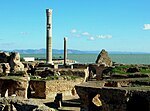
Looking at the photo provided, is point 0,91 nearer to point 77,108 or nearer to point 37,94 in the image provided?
Answer: point 37,94

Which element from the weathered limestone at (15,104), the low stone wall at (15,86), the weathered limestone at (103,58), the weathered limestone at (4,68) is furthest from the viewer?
the weathered limestone at (103,58)

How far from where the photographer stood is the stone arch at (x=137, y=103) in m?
19.1

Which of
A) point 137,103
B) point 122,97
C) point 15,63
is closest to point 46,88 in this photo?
point 15,63

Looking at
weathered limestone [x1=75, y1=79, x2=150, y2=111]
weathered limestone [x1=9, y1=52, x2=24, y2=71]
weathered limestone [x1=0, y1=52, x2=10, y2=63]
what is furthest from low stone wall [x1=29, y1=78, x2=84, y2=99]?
weathered limestone [x1=0, y1=52, x2=10, y2=63]

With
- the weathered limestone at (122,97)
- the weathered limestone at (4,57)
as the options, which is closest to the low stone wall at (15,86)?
the weathered limestone at (122,97)

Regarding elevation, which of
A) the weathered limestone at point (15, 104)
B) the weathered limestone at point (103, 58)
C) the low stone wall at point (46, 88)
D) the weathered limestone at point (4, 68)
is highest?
the weathered limestone at point (103, 58)

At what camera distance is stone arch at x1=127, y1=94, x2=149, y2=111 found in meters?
19.1

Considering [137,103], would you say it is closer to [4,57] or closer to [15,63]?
[15,63]

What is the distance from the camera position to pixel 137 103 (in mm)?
19875

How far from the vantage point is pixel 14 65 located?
34.1 metres

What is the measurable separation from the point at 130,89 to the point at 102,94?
1.59 m

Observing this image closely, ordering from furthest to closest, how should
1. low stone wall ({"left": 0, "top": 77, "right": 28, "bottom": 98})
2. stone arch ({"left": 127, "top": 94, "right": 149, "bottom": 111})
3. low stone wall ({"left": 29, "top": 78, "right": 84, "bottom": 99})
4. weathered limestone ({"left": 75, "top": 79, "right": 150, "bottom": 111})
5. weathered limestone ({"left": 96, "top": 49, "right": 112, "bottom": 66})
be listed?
weathered limestone ({"left": 96, "top": 49, "right": 112, "bottom": 66}), low stone wall ({"left": 29, "top": 78, "right": 84, "bottom": 99}), low stone wall ({"left": 0, "top": 77, "right": 28, "bottom": 98}), stone arch ({"left": 127, "top": 94, "right": 149, "bottom": 111}), weathered limestone ({"left": 75, "top": 79, "right": 150, "bottom": 111})

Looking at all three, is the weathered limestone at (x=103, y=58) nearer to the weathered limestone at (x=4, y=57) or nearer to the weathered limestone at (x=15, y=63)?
the weathered limestone at (x=4, y=57)

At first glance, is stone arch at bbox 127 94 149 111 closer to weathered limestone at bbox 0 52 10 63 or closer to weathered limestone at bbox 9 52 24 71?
weathered limestone at bbox 9 52 24 71
